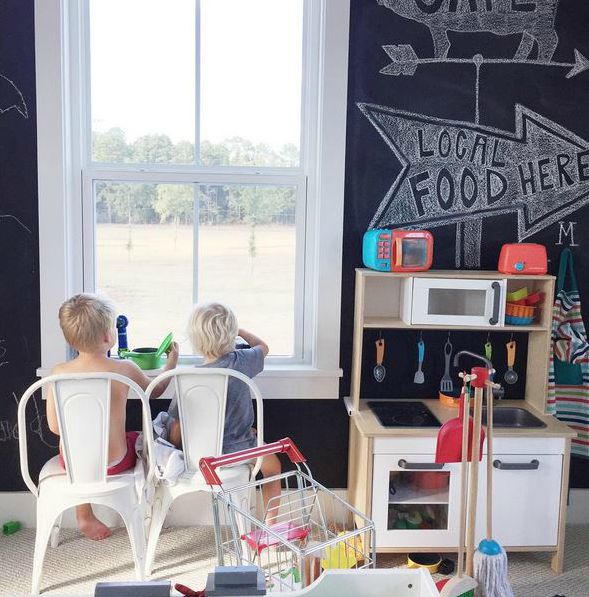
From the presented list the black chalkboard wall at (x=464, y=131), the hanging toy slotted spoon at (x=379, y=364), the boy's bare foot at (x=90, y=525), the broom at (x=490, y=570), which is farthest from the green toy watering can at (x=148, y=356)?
the broom at (x=490, y=570)

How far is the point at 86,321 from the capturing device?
104 inches

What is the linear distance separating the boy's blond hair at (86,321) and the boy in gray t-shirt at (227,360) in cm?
32

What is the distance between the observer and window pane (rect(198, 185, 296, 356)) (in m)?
3.19

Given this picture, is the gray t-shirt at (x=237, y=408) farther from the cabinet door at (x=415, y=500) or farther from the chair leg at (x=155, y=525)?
the cabinet door at (x=415, y=500)

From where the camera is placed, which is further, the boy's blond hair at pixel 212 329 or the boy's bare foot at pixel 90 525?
the boy's bare foot at pixel 90 525

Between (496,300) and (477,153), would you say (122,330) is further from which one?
(477,153)

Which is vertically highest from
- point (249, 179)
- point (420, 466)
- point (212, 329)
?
point (249, 179)

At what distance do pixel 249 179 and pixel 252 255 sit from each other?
32 cm

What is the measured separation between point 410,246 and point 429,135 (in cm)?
51

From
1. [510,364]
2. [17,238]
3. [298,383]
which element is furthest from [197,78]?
[510,364]

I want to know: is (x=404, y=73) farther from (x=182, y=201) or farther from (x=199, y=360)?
(x=199, y=360)

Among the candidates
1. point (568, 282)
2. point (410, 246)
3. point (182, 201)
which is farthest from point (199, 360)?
point (568, 282)

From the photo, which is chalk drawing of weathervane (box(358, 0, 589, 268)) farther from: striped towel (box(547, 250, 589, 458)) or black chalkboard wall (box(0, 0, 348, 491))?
black chalkboard wall (box(0, 0, 348, 491))

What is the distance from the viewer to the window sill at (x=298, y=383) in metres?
3.16
